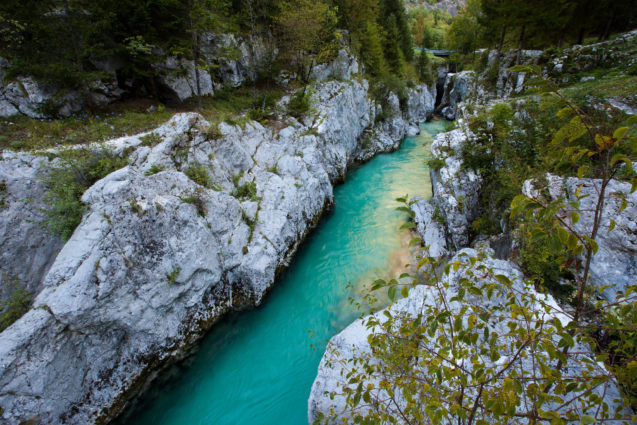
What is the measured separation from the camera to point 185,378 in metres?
7.11

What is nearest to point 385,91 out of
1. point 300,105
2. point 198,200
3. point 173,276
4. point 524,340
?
point 300,105

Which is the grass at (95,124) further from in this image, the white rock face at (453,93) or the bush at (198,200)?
the white rock face at (453,93)

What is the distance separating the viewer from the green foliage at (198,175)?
27.6 feet

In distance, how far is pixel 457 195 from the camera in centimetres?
1015

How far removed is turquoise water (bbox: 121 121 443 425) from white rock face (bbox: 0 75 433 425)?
66 cm

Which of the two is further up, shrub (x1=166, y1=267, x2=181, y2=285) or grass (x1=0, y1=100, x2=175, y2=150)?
grass (x1=0, y1=100, x2=175, y2=150)

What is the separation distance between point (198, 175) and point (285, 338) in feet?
19.9

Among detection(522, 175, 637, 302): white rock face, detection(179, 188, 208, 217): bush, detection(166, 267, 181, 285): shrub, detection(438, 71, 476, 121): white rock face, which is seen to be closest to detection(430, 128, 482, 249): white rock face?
detection(522, 175, 637, 302): white rock face

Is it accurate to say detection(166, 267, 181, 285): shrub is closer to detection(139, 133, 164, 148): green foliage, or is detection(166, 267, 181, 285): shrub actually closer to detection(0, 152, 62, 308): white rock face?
detection(0, 152, 62, 308): white rock face

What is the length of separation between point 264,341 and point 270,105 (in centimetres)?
1365

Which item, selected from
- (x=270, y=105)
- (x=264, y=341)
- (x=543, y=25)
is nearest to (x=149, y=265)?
(x=264, y=341)

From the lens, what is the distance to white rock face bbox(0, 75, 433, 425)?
5289mm

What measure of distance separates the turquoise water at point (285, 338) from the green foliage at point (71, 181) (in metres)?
4.91

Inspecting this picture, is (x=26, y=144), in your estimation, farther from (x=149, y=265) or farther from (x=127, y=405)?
(x=127, y=405)
